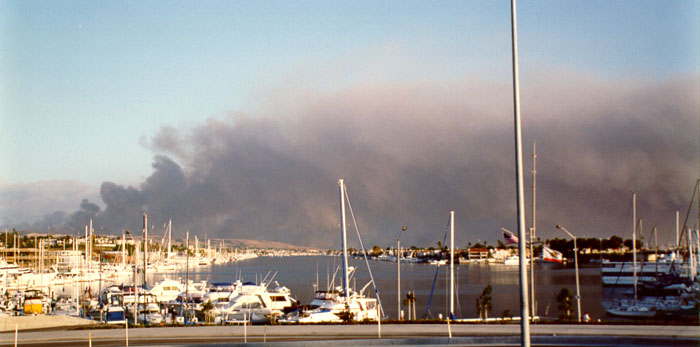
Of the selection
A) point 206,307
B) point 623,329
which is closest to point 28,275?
point 206,307

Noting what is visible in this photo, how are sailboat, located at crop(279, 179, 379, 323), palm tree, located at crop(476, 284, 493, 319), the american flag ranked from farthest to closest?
palm tree, located at crop(476, 284, 493, 319) < sailboat, located at crop(279, 179, 379, 323) < the american flag

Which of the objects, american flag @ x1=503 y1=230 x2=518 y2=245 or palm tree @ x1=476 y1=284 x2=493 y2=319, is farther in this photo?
palm tree @ x1=476 y1=284 x2=493 y2=319

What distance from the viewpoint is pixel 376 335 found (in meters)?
31.9

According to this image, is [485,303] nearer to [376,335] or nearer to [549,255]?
[549,255]

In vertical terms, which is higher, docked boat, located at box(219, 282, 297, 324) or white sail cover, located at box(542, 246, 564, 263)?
white sail cover, located at box(542, 246, 564, 263)

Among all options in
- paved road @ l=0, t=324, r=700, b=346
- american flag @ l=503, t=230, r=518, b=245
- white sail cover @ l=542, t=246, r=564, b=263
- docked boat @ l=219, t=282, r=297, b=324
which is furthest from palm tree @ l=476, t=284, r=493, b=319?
paved road @ l=0, t=324, r=700, b=346

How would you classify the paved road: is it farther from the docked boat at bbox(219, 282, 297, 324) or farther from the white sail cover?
the docked boat at bbox(219, 282, 297, 324)

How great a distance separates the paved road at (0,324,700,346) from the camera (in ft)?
90.0

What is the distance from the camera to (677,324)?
1412 inches

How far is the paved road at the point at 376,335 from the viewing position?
1080 inches

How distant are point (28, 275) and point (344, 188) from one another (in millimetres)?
105955

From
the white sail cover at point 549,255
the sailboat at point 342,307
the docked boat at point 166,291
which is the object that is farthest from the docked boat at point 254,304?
the white sail cover at point 549,255

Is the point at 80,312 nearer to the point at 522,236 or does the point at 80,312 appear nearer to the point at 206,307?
the point at 206,307

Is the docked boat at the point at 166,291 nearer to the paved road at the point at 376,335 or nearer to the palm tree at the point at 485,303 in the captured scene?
the palm tree at the point at 485,303
